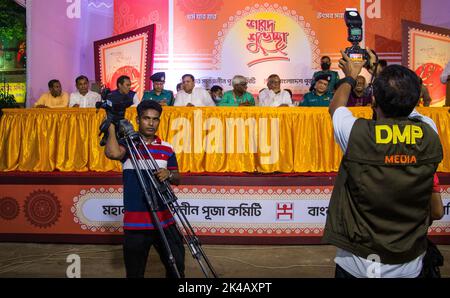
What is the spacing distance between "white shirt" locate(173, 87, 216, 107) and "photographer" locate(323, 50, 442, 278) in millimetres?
5433

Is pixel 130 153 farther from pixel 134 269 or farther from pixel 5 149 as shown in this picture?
pixel 5 149

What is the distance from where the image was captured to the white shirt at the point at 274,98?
721cm

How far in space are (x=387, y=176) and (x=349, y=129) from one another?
241 mm

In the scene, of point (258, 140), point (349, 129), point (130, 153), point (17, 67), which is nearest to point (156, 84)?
point (258, 140)

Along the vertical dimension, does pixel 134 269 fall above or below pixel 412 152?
below

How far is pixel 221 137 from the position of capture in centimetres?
564

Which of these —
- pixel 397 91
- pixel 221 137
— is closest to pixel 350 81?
pixel 397 91

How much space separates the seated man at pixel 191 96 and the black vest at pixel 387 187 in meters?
5.49

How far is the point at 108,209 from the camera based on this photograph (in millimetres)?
5668

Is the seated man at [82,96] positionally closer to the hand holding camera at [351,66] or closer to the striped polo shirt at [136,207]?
the striped polo shirt at [136,207]

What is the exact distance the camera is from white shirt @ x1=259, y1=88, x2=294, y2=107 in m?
7.21

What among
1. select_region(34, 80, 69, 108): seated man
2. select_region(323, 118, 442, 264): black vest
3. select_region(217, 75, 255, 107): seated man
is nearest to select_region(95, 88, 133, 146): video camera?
select_region(323, 118, 442, 264): black vest

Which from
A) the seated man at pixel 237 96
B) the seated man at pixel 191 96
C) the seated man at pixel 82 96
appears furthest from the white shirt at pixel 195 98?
the seated man at pixel 82 96

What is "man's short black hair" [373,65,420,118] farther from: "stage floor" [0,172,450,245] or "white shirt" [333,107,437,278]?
"stage floor" [0,172,450,245]
